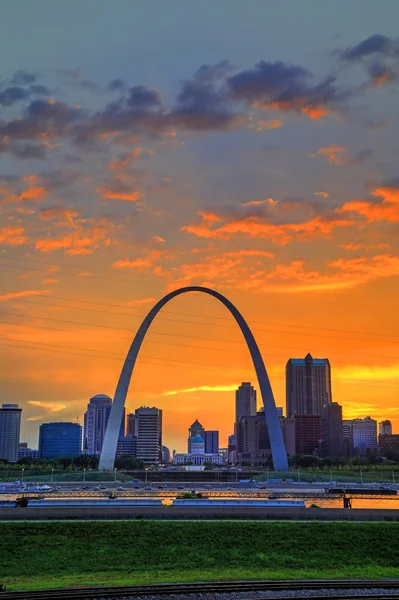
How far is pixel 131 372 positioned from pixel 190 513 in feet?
195

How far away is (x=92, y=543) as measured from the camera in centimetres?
3719

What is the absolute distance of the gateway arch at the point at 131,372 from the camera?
10169 centimetres

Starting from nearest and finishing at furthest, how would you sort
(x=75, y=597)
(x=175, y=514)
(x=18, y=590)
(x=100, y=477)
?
1. (x=75, y=597)
2. (x=18, y=590)
3. (x=175, y=514)
4. (x=100, y=477)

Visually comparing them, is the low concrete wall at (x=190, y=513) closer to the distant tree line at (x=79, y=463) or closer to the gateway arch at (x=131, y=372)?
the gateway arch at (x=131, y=372)

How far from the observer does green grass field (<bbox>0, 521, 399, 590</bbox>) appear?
31766 millimetres

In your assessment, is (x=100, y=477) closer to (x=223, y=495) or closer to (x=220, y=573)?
(x=223, y=495)

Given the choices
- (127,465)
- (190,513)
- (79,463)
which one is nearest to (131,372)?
(190,513)

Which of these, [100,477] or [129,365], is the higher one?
[129,365]

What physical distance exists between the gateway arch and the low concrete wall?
187ft

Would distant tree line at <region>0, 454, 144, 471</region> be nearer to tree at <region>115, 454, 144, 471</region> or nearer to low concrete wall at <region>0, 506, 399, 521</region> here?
tree at <region>115, 454, 144, 471</region>

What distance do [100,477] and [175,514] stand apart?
194 ft

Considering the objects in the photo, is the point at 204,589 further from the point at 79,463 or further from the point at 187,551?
the point at 79,463

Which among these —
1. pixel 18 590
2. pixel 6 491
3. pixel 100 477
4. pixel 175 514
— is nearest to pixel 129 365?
pixel 100 477

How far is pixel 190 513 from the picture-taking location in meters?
44.0
